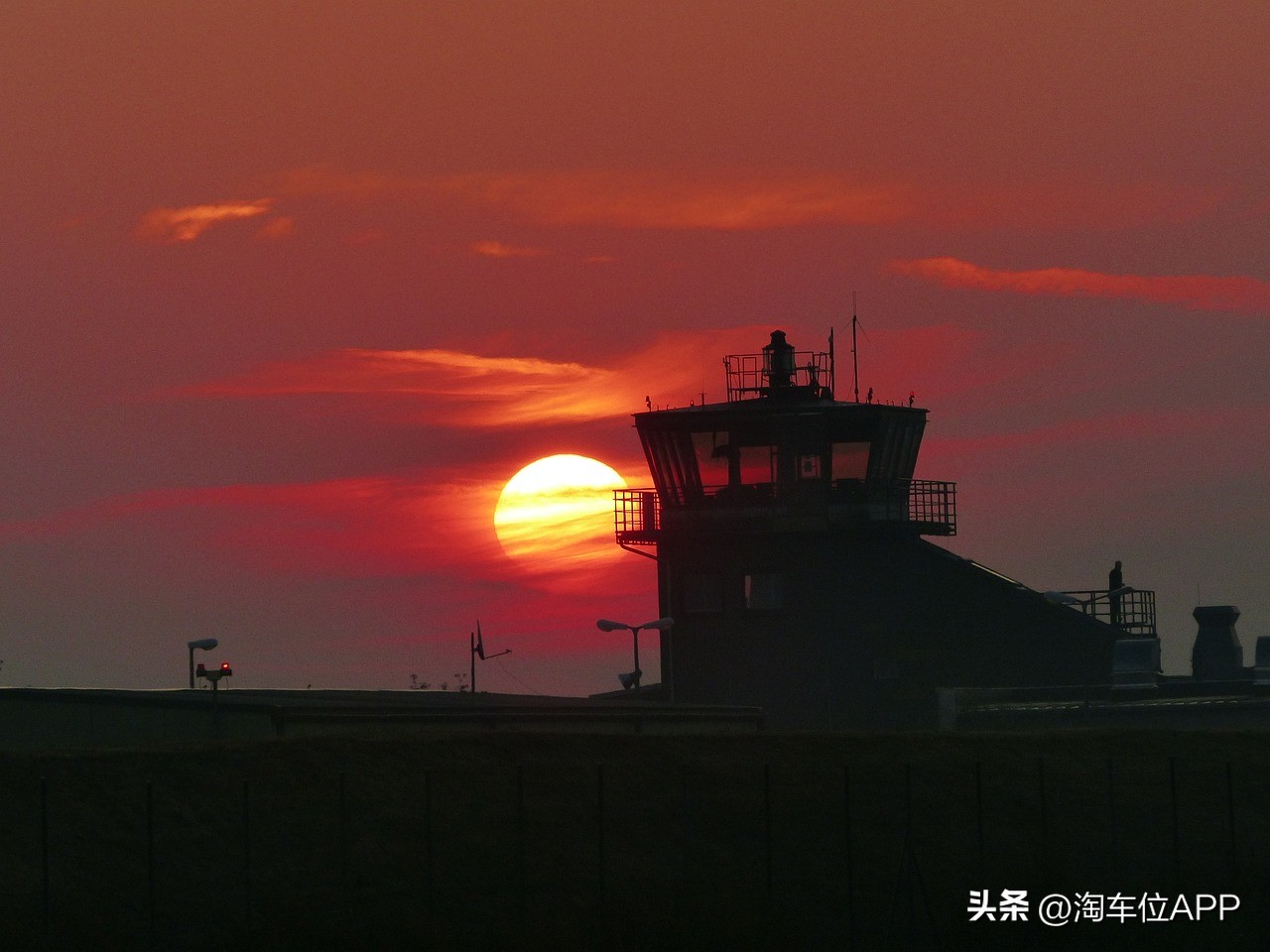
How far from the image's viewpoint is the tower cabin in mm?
82188

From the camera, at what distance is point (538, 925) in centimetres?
3634

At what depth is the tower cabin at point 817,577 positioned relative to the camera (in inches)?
3236

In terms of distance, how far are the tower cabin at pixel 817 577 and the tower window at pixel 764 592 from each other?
2.1 inches

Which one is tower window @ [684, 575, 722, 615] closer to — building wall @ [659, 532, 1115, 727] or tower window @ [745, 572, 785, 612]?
building wall @ [659, 532, 1115, 727]

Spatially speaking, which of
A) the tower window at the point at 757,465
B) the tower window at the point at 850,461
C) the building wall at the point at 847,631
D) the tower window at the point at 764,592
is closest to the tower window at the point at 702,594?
the building wall at the point at 847,631

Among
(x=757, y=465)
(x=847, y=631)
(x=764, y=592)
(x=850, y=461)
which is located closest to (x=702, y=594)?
(x=764, y=592)

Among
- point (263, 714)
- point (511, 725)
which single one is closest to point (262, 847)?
point (263, 714)

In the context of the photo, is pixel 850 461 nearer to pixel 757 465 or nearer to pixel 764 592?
pixel 757 465

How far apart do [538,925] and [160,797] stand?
909cm

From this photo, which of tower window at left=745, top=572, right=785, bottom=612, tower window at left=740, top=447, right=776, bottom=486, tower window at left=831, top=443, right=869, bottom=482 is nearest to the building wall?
tower window at left=745, top=572, right=785, bottom=612

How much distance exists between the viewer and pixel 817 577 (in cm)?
8231

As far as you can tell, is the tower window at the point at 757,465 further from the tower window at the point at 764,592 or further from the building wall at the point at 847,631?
the tower window at the point at 764,592

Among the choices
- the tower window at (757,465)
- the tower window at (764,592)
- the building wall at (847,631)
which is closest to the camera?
the building wall at (847,631)

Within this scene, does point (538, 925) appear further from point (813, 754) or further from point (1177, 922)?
point (813, 754)
